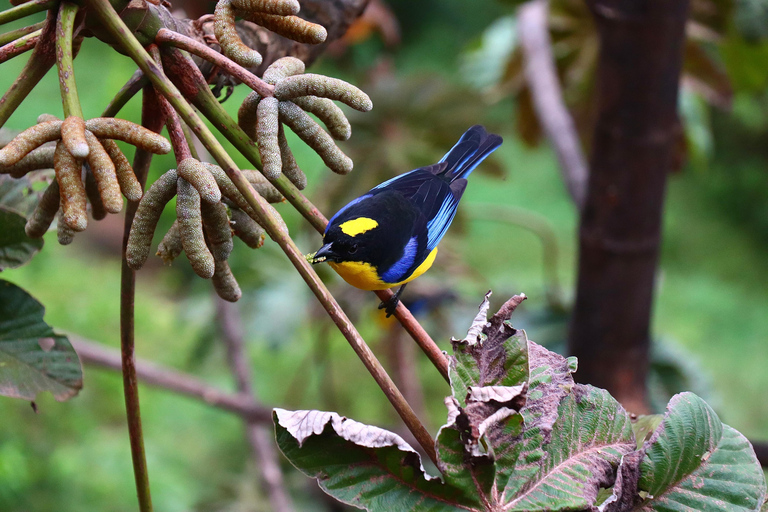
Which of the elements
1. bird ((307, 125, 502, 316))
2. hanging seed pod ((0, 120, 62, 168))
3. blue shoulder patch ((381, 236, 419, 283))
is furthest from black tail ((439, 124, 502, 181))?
hanging seed pod ((0, 120, 62, 168))

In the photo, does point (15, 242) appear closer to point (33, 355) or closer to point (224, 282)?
point (33, 355)

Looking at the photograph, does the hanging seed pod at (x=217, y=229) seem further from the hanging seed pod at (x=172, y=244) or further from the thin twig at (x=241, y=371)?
the thin twig at (x=241, y=371)

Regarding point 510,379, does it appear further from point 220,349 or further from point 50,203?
point 220,349

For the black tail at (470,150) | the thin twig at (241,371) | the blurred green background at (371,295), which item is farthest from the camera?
the blurred green background at (371,295)

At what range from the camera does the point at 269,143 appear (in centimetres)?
36

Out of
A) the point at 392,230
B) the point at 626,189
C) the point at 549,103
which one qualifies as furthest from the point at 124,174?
the point at 549,103

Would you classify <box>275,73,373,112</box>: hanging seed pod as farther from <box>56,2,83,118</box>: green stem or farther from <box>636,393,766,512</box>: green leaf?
<box>636,393,766,512</box>: green leaf

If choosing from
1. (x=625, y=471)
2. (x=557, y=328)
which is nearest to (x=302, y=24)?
(x=625, y=471)

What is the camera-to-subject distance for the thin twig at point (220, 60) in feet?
1.22

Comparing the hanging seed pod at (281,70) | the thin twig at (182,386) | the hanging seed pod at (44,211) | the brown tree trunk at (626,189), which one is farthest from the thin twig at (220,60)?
the thin twig at (182,386)

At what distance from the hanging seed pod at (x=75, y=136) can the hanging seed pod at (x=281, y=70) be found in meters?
0.10

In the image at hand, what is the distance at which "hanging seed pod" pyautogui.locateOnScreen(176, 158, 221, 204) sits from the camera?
0.34m

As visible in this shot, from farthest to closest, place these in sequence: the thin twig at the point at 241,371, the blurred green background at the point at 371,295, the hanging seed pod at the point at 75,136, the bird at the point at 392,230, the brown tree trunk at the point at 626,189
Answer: the blurred green background at the point at 371,295
the thin twig at the point at 241,371
the brown tree trunk at the point at 626,189
the bird at the point at 392,230
the hanging seed pod at the point at 75,136

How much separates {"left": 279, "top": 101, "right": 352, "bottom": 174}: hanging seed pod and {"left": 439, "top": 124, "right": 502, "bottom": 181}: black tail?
0.38 m
